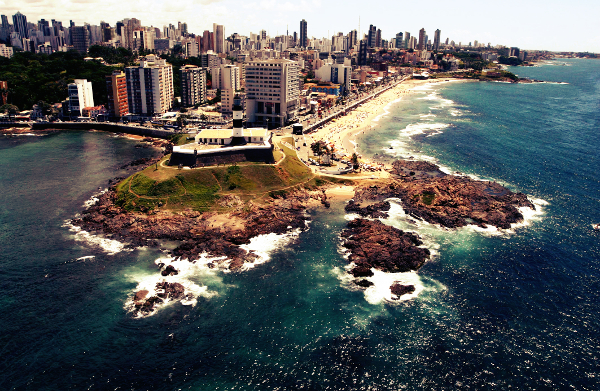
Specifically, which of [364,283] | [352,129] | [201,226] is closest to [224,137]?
[201,226]

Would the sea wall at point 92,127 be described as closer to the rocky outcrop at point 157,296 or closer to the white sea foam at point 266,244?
the white sea foam at point 266,244

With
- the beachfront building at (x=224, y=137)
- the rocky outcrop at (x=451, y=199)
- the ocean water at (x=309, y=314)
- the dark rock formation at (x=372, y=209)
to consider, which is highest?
the beachfront building at (x=224, y=137)

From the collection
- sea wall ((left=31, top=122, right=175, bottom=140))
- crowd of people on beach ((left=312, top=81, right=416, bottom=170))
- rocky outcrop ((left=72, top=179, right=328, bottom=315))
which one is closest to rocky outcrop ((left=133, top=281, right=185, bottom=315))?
rocky outcrop ((left=72, top=179, right=328, bottom=315))

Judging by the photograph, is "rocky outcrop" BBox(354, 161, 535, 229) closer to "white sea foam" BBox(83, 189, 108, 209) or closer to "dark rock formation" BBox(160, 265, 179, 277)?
"dark rock formation" BBox(160, 265, 179, 277)

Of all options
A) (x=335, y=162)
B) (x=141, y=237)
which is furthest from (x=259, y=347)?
(x=335, y=162)

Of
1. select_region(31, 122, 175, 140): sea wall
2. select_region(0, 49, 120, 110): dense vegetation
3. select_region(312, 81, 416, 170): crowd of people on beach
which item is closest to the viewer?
select_region(312, 81, 416, 170): crowd of people on beach

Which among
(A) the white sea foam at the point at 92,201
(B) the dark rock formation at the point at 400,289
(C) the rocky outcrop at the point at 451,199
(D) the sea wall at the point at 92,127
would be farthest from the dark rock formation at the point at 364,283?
(D) the sea wall at the point at 92,127
